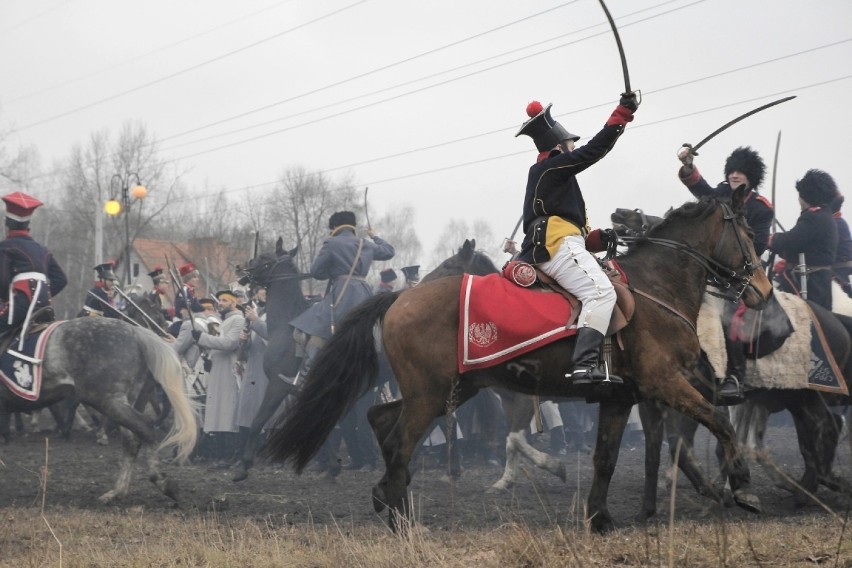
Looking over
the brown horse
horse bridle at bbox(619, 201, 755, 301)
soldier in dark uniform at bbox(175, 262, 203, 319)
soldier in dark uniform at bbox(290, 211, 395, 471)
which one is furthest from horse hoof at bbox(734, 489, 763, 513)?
soldier in dark uniform at bbox(175, 262, 203, 319)

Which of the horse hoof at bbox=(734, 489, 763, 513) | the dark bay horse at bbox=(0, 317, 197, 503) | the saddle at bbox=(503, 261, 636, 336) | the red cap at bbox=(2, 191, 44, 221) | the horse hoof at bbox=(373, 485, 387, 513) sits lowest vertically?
the horse hoof at bbox=(373, 485, 387, 513)

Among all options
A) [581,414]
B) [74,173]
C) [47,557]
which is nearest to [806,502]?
[47,557]

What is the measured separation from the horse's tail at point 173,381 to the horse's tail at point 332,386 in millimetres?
3081

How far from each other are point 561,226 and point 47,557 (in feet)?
12.6

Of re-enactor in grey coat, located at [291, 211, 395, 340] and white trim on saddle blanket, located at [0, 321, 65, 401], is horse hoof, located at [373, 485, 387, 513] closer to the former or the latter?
white trim on saddle blanket, located at [0, 321, 65, 401]

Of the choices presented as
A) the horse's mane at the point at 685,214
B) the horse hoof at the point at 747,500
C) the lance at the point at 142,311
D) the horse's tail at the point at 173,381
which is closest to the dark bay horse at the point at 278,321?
Answer: the horse's tail at the point at 173,381

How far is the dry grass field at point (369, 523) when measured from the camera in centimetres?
508

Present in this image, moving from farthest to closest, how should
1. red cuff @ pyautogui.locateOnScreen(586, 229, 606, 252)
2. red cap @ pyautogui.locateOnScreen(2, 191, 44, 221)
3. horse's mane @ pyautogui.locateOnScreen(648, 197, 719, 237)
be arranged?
red cap @ pyautogui.locateOnScreen(2, 191, 44, 221)
horse's mane @ pyautogui.locateOnScreen(648, 197, 719, 237)
red cuff @ pyautogui.locateOnScreen(586, 229, 606, 252)

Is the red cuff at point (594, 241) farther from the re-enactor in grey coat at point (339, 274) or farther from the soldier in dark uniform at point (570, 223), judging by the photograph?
the re-enactor in grey coat at point (339, 274)

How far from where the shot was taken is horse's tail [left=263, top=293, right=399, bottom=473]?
297 inches

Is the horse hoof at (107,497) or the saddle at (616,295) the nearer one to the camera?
the saddle at (616,295)

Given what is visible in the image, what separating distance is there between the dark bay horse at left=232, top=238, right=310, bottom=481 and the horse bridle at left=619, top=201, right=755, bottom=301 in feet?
20.3

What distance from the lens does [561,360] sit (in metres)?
6.88

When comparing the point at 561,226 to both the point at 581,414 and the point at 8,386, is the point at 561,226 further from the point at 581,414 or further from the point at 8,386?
the point at 581,414
